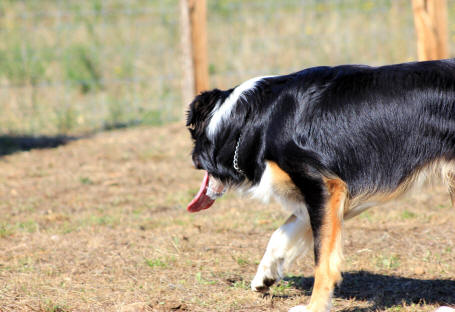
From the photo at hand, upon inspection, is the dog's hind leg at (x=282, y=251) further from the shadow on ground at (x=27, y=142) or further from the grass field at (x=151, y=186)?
the shadow on ground at (x=27, y=142)

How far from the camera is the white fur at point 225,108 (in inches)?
143

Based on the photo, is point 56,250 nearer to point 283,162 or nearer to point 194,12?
point 283,162

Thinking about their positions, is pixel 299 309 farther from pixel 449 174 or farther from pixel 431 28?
pixel 431 28

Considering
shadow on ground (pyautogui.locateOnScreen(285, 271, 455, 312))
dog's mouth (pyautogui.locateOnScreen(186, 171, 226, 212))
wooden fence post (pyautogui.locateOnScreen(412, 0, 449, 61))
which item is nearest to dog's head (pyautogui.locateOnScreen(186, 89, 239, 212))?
dog's mouth (pyautogui.locateOnScreen(186, 171, 226, 212))

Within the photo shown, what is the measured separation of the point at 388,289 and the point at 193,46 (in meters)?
4.76

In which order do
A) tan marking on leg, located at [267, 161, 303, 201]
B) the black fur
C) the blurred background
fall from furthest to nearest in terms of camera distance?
the blurred background, tan marking on leg, located at [267, 161, 303, 201], the black fur

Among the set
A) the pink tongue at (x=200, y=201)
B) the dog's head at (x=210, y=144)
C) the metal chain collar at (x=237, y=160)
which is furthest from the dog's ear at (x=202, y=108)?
the pink tongue at (x=200, y=201)

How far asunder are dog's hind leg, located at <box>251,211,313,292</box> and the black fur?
0.38 m

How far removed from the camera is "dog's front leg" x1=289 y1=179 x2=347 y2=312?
125 inches

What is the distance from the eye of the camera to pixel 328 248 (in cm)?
320

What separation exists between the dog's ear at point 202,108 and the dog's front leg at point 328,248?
0.92 m

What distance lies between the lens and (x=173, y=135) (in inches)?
316

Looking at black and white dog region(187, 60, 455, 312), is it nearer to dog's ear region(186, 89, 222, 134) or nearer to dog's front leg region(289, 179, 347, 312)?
dog's front leg region(289, 179, 347, 312)

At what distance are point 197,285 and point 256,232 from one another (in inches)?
45.1
